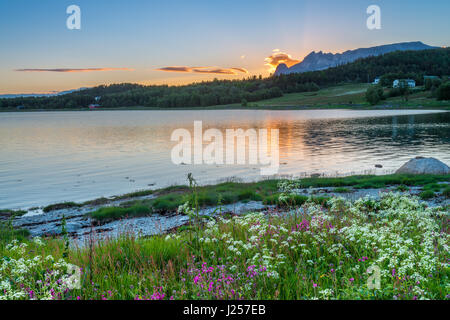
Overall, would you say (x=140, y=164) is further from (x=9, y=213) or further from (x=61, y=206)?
(x=9, y=213)

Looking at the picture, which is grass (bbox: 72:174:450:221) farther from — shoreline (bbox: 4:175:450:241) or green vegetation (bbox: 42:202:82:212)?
green vegetation (bbox: 42:202:82:212)

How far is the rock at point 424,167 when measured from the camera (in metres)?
27.4

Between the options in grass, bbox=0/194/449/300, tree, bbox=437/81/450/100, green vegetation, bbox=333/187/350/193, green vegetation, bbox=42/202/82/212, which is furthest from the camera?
tree, bbox=437/81/450/100

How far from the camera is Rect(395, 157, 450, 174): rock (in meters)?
27.4

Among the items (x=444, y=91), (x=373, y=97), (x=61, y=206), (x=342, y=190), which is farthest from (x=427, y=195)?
(x=373, y=97)

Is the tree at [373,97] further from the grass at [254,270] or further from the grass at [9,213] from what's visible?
the grass at [254,270]

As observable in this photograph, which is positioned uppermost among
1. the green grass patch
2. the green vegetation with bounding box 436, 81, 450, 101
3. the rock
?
the green vegetation with bounding box 436, 81, 450, 101

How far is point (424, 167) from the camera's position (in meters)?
27.7

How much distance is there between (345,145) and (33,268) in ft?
171

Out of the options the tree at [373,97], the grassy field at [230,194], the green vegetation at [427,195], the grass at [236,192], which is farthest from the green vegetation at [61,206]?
the tree at [373,97]

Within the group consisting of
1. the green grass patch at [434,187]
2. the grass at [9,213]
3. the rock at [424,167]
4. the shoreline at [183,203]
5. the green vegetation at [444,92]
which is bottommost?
the grass at [9,213]

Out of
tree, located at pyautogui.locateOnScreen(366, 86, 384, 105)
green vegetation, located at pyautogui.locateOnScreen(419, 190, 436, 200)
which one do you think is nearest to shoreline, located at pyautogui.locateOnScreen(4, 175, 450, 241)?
green vegetation, located at pyautogui.locateOnScreen(419, 190, 436, 200)
